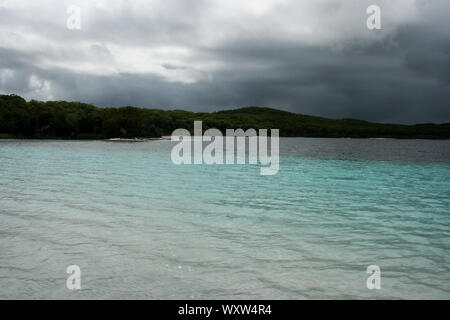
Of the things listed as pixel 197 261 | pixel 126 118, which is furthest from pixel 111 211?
pixel 126 118

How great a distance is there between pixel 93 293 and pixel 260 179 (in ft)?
65.9

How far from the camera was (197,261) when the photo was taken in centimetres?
847

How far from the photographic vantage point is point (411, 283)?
7.50m

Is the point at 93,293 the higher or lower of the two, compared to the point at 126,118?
lower

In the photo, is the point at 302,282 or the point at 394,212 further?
the point at 394,212

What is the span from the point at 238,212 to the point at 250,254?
5.24 m
